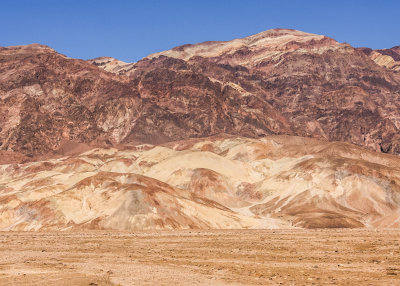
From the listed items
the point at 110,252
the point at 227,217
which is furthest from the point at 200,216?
the point at 110,252

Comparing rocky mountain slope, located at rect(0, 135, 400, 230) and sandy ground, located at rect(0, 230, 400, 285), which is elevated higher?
rocky mountain slope, located at rect(0, 135, 400, 230)

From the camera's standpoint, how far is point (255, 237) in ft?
199

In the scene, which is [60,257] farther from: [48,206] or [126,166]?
[126,166]

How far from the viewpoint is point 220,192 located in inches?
5098

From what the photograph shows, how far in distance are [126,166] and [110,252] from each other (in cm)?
12140

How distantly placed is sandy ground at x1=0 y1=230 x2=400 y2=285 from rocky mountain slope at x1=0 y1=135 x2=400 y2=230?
24.9 meters

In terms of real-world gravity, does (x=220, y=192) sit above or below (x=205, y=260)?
above

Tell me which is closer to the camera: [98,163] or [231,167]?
[231,167]

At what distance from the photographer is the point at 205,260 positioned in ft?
141

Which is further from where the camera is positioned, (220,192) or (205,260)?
(220,192)

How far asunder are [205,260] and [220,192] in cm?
8656

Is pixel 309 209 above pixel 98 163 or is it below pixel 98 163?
below

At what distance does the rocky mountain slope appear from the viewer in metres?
88.5

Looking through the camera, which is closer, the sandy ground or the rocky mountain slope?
the sandy ground
